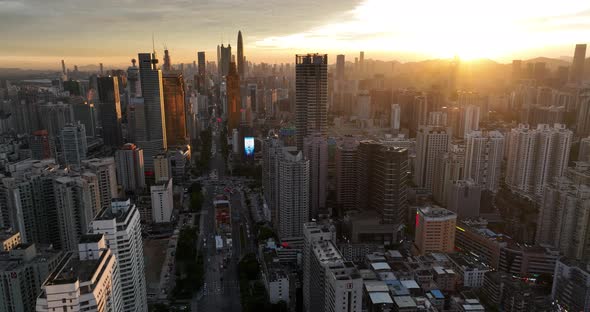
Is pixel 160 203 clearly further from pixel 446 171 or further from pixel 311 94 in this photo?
pixel 446 171

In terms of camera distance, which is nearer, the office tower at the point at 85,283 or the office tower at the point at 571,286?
the office tower at the point at 85,283

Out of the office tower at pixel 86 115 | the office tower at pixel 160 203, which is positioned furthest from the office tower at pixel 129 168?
the office tower at pixel 86 115

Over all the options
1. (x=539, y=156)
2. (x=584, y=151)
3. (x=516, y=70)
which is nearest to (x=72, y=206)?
(x=539, y=156)

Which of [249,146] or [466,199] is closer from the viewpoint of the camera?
[466,199]

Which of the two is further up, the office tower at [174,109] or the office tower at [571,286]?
the office tower at [174,109]

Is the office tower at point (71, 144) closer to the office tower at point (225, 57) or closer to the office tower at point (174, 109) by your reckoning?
the office tower at point (174, 109)

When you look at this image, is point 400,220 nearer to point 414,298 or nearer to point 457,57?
point 414,298

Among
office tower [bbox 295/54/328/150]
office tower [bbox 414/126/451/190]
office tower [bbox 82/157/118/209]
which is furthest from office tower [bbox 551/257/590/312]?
office tower [bbox 82/157/118/209]

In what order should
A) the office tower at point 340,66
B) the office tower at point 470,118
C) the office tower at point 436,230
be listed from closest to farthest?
the office tower at point 436,230 < the office tower at point 470,118 < the office tower at point 340,66
